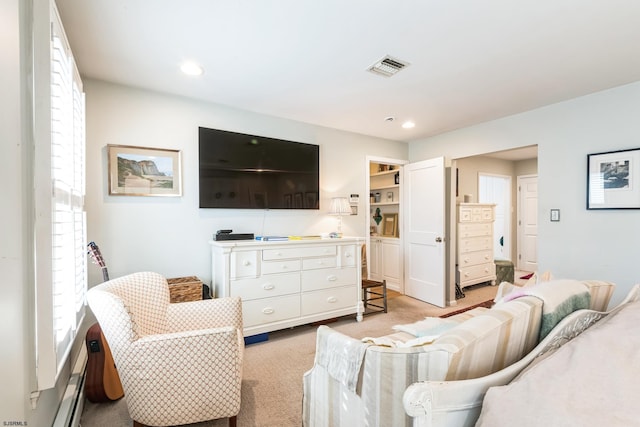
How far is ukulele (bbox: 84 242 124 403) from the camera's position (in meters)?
1.84

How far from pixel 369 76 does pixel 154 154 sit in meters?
2.05

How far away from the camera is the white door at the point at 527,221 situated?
5.80 meters

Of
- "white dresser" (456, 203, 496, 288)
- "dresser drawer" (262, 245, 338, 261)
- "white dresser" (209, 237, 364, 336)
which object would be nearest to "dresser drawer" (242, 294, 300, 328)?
"white dresser" (209, 237, 364, 336)

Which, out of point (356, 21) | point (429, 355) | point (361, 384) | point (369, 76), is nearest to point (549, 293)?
point (429, 355)

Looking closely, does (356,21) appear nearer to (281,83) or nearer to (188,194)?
(281,83)

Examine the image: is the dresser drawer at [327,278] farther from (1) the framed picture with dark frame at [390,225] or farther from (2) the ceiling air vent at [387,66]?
(2) the ceiling air vent at [387,66]

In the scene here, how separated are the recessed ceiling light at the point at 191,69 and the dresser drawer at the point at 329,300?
226cm

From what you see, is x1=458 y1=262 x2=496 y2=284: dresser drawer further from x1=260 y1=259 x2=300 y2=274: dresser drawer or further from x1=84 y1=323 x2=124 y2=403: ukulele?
x1=84 y1=323 x2=124 y2=403: ukulele

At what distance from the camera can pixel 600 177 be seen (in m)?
2.72

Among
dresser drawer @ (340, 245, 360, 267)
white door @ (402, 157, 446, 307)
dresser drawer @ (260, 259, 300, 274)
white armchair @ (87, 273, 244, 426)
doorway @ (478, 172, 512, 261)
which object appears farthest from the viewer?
doorway @ (478, 172, 512, 261)

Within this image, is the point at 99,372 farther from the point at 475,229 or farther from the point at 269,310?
the point at 475,229

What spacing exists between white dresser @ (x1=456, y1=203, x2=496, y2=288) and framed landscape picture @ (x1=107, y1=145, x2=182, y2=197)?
4.07 meters

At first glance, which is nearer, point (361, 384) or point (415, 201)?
point (361, 384)

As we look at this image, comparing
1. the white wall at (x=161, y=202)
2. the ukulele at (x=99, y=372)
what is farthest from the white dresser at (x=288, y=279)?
the ukulele at (x=99, y=372)
